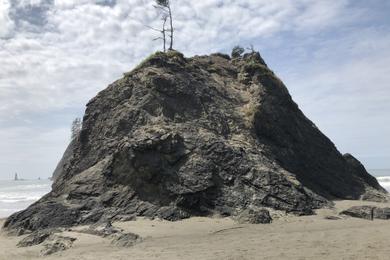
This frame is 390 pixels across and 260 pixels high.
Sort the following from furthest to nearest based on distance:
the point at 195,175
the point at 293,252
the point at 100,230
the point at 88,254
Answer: the point at 195,175 < the point at 100,230 < the point at 88,254 < the point at 293,252

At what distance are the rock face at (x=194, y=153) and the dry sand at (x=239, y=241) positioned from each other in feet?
4.54

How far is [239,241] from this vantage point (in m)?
13.4

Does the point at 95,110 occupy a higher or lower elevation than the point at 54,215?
higher

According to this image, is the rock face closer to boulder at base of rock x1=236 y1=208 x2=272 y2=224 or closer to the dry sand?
boulder at base of rock x1=236 y1=208 x2=272 y2=224

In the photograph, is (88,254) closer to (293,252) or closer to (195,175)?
(293,252)

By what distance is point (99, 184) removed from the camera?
19156 millimetres

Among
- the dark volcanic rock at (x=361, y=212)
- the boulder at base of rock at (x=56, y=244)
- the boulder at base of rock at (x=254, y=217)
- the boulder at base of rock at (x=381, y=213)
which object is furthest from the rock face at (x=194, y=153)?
the boulder at base of rock at (x=56, y=244)

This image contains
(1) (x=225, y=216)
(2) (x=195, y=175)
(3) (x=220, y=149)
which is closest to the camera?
(1) (x=225, y=216)

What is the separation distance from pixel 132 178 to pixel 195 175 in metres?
2.44

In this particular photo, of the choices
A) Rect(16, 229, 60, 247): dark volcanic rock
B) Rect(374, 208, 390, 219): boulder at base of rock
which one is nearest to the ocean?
Rect(16, 229, 60, 247): dark volcanic rock

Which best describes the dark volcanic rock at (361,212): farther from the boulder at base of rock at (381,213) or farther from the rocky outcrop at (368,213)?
the boulder at base of rock at (381,213)

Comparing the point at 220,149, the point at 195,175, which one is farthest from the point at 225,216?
the point at 220,149

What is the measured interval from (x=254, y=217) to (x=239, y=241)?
2.77m

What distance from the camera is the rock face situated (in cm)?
1783
